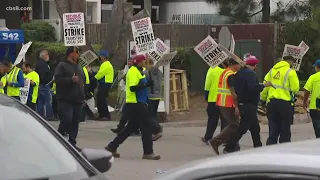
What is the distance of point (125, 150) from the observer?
13172 mm

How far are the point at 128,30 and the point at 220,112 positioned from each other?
9.89 metres

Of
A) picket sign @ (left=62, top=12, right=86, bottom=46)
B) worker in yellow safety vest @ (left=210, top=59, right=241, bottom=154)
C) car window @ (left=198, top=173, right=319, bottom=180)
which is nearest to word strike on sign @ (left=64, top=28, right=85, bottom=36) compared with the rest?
picket sign @ (left=62, top=12, right=86, bottom=46)

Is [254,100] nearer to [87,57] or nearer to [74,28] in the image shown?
[74,28]

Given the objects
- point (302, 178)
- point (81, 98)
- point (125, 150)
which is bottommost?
point (125, 150)

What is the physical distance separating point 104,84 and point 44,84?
147 cm

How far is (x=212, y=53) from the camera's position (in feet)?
45.1

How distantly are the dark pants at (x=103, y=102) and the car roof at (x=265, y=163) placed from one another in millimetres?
14161

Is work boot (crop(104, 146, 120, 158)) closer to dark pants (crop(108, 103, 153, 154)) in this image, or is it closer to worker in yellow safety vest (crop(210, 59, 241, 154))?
dark pants (crop(108, 103, 153, 154))

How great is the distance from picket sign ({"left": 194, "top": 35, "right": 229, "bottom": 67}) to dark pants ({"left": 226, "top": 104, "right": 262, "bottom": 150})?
1.76m

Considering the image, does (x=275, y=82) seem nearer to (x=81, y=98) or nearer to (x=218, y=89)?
(x=218, y=89)

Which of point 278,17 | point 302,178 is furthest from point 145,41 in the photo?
point 278,17

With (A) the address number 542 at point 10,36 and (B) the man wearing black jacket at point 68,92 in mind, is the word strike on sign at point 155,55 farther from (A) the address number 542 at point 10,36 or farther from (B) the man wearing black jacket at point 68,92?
(A) the address number 542 at point 10,36

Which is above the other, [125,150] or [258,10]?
[258,10]

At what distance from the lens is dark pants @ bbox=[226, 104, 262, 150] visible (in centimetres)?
1181
